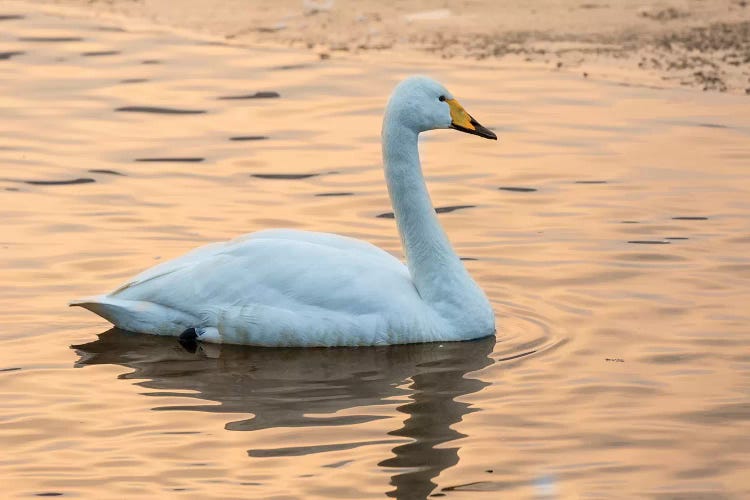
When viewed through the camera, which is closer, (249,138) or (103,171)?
(103,171)

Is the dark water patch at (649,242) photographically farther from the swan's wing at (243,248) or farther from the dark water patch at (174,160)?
the dark water patch at (174,160)

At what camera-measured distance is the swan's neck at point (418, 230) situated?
8.16 metres

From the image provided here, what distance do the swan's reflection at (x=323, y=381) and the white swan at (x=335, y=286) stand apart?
0.31 feet

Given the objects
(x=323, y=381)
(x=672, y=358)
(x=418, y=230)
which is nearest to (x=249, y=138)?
(x=418, y=230)

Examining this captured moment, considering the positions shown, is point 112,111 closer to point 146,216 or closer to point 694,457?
point 146,216

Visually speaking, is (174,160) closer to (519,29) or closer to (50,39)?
(50,39)

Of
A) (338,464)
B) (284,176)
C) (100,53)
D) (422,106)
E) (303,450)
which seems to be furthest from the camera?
(100,53)

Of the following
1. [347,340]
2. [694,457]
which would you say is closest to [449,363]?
[347,340]

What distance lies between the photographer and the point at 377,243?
379 inches

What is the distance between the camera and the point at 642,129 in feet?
38.4

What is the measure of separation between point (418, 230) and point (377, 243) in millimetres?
1339

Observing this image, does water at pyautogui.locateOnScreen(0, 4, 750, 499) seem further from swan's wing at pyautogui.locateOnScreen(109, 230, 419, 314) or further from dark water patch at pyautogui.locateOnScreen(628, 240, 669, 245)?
swan's wing at pyautogui.locateOnScreen(109, 230, 419, 314)

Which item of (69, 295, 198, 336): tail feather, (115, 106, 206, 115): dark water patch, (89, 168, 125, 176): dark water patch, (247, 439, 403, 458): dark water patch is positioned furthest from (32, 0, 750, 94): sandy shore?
(247, 439, 403, 458): dark water patch

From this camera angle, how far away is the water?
6344 millimetres
